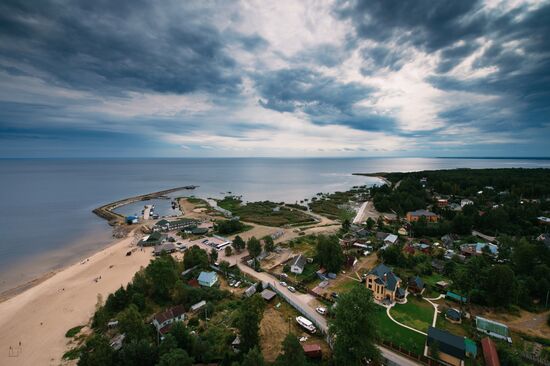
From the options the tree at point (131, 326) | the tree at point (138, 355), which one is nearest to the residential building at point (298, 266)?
the tree at point (131, 326)

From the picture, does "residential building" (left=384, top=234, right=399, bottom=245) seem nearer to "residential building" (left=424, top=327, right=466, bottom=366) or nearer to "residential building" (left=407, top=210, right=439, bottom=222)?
"residential building" (left=407, top=210, right=439, bottom=222)

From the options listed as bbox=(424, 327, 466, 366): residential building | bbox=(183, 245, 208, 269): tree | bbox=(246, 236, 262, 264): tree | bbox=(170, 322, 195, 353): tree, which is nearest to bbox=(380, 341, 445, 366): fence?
bbox=(424, 327, 466, 366): residential building

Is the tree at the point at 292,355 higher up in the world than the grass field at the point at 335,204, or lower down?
higher up

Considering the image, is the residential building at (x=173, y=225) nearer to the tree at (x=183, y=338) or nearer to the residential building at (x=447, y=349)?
the tree at (x=183, y=338)

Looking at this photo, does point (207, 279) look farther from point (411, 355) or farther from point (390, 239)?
point (390, 239)

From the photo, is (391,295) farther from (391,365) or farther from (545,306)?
(545,306)

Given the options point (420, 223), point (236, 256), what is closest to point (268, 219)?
point (236, 256)
